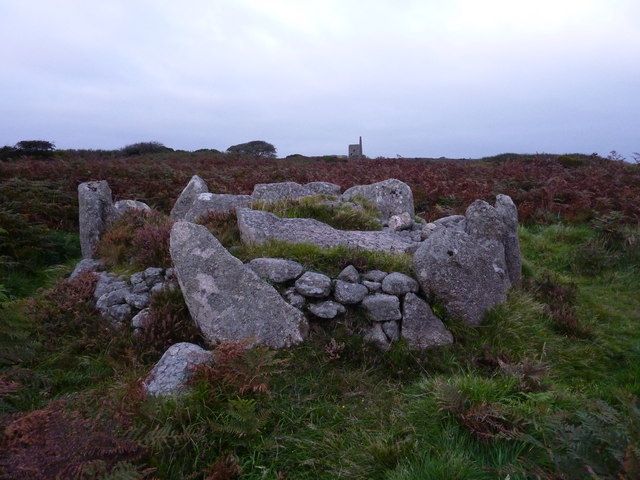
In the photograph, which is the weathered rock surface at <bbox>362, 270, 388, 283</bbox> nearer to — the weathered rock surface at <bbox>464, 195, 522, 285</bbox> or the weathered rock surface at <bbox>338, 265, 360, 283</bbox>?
the weathered rock surface at <bbox>338, 265, 360, 283</bbox>

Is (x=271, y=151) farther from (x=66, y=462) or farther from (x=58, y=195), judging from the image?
(x=66, y=462)

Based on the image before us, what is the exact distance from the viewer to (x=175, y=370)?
521cm

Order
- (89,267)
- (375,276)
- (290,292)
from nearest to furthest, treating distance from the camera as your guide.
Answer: (290,292) < (375,276) < (89,267)

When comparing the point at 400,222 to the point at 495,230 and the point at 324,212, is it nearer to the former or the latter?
the point at 324,212

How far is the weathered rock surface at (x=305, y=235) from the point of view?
7723mm

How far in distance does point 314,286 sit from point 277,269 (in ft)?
1.76

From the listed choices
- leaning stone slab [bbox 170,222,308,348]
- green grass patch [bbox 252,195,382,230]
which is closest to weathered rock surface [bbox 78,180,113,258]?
green grass patch [bbox 252,195,382,230]

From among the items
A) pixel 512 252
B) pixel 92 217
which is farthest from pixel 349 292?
pixel 92 217

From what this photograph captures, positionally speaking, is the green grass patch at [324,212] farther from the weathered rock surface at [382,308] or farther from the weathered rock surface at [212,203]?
the weathered rock surface at [382,308]

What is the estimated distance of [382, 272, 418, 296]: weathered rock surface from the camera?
6.50m

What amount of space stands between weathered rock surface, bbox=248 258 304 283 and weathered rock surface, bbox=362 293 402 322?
3.06 ft

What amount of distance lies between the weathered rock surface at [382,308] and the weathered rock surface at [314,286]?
0.47m

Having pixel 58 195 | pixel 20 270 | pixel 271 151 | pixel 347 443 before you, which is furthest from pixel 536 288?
pixel 271 151

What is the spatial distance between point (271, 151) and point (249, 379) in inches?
1656
